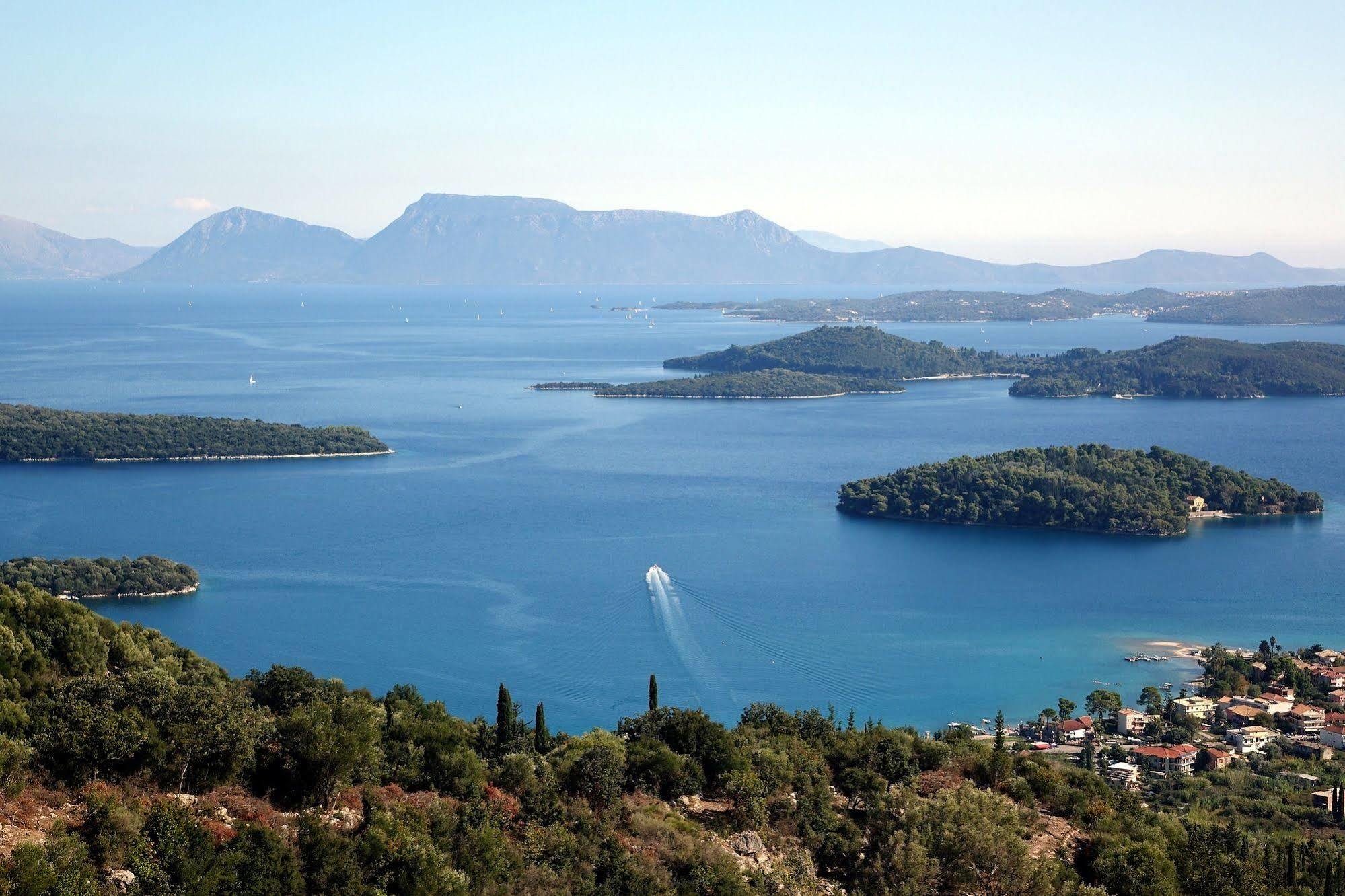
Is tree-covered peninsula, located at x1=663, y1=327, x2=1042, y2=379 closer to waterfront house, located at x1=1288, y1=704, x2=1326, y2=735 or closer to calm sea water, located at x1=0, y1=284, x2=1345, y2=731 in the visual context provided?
calm sea water, located at x1=0, y1=284, x2=1345, y2=731

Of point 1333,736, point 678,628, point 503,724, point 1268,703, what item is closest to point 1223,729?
point 1268,703

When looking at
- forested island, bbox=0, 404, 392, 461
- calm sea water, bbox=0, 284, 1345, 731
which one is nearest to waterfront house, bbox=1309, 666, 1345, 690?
calm sea water, bbox=0, 284, 1345, 731

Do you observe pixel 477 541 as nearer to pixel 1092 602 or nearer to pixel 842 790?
pixel 1092 602

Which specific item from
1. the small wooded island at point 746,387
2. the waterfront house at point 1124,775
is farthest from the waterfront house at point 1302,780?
the small wooded island at point 746,387

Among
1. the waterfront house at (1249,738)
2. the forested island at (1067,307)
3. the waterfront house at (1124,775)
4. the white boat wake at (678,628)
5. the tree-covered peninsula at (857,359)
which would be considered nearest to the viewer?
the waterfront house at (1124,775)

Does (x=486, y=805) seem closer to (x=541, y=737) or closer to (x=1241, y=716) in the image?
(x=541, y=737)

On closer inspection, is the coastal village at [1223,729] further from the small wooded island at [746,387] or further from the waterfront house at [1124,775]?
the small wooded island at [746,387]

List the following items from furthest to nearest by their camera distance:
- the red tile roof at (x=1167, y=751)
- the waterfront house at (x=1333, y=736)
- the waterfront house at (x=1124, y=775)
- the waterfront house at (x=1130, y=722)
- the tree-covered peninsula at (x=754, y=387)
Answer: the tree-covered peninsula at (x=754, y=387)
the waterfront house at (x=1130, y=722)
the waterfront house at (x=1333, y=736)
the red tile roof at (x=1167, y=751)
the waterfront house at (x=1124, y=775)
